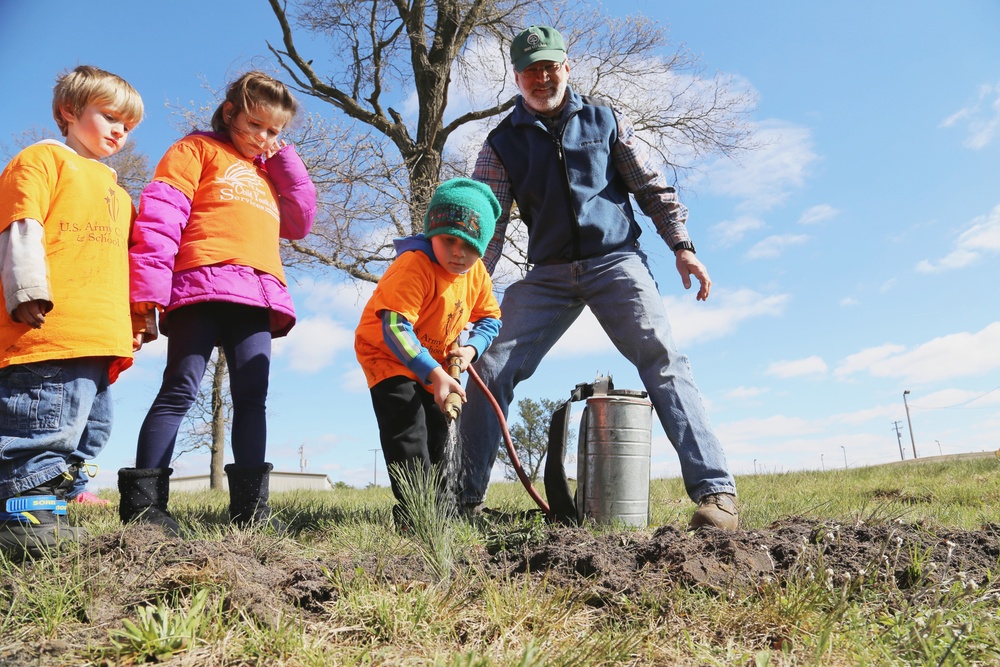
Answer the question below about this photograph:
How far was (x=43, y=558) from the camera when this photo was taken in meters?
2.24

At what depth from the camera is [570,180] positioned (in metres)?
3.68

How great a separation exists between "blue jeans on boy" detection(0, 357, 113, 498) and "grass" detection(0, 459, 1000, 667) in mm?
377

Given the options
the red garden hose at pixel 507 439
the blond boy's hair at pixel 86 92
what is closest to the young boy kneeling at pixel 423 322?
the red garden hose at pixel 507 439

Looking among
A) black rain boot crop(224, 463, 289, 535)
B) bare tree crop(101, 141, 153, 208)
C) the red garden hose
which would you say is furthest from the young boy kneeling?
bare tree crop(101, 141, 153, 208)

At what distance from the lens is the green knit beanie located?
3.07 metres

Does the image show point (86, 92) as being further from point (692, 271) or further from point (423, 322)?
point (692, 271)

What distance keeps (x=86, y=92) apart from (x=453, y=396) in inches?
73.7

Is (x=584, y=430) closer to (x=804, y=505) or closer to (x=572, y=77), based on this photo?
(x=804, y=505)

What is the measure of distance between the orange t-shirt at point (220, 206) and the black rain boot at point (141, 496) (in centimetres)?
84

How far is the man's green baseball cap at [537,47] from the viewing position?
11.5 ft

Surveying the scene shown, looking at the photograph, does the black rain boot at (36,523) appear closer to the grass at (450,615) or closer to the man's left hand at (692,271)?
the grass at (450,615)

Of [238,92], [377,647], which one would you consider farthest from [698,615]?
[238,92]

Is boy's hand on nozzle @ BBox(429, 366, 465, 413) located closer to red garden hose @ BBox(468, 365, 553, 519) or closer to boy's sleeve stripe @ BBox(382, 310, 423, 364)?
boy's sleeve stripe @ BBox(382, 310, 423, 364)

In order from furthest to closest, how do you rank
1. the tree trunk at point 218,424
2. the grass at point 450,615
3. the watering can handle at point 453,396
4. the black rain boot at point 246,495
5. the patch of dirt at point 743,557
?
the tree trunk at point 218,424
the black rain boot at point 246,495
the watering can handle at point 453,396
the patch of dirt at point 743,557
the grass at point 450,615
